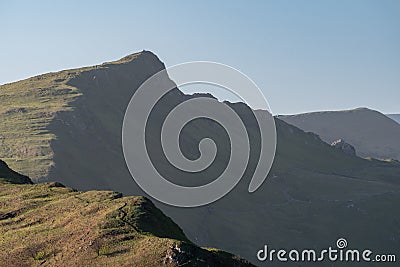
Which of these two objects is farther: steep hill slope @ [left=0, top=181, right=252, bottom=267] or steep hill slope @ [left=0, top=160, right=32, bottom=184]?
steep hill slope @ [left=0, top=160, right=32, bottom=184]

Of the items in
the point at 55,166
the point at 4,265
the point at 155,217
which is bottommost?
the point at 4,265

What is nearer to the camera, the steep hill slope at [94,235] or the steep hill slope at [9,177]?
the steep hill slope at [94,235]

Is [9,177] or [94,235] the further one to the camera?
[9,177]

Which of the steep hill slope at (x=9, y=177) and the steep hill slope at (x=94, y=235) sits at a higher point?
the steep hill slope at (x=9, y=177)

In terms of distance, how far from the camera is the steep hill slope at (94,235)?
42.6 meters

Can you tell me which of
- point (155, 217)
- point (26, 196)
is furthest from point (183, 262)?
point (26, 196)

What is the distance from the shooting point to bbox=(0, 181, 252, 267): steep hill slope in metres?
42.6

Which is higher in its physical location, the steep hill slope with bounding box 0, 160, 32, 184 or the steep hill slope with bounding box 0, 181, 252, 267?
the steep hill slope with bounding box 0, 160, 32, 184

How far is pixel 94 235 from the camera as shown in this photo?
1841 inches

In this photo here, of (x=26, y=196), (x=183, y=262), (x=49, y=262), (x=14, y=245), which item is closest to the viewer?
(x=183, y=262)

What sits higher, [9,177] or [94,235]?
[9,177]

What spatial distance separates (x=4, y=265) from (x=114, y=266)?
1031 cm

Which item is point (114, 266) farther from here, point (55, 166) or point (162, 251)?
point (55, 166)

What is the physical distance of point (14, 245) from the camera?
49.5 m
